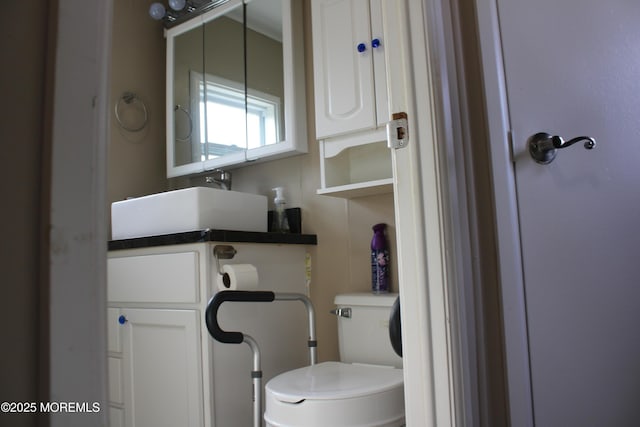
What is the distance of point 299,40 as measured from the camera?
209cm

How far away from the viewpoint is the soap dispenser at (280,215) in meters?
2.01

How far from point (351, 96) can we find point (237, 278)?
2.59ft

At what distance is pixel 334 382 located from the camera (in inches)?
54.7

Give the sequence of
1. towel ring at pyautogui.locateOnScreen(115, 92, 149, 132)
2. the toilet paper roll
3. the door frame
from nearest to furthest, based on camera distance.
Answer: the door frame < the toilet paper roll < towel ring at pyautogui.locateOnScreen(115, 92, 149, 132)

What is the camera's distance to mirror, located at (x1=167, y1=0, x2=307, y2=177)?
2.07 meters

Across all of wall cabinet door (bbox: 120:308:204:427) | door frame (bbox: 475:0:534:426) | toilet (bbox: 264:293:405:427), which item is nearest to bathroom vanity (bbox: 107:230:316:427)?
wall cabinet door (bbox: 120:308:204:427)

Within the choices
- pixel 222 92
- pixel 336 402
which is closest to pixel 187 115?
pixel 222 92

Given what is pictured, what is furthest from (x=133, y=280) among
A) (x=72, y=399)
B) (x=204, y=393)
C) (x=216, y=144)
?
(x=72, y=399)

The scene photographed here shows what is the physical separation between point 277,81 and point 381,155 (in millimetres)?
611

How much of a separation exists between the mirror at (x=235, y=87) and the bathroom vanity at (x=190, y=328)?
0.56 m

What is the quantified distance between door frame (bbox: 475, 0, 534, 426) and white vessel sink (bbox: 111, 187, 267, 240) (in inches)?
42.7

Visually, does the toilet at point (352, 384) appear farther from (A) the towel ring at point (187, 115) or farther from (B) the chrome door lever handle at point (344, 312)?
(A) the towel ring at point (187, 115)

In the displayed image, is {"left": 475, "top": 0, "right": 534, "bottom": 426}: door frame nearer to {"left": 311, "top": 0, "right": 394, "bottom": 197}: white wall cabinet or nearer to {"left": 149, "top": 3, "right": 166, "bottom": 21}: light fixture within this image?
{"left": 311, "top": 0, "right": 394, "bottom": 197}: white wall cabinet

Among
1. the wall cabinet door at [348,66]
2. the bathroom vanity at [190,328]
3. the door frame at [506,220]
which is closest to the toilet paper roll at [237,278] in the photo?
the bathroom vanity at [190,328]
